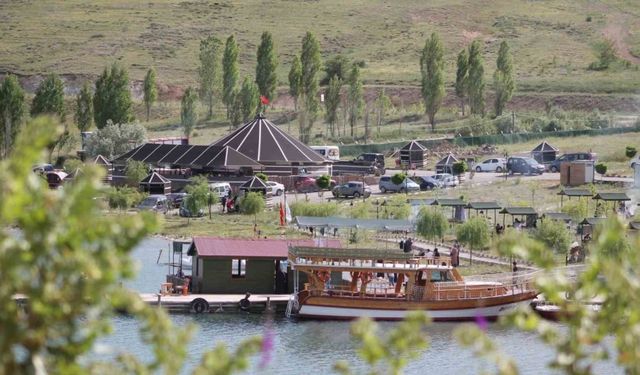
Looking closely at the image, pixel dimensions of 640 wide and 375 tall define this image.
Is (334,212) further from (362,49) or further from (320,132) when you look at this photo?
(362,49)

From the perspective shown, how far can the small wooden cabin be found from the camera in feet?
140

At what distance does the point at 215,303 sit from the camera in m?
40.6

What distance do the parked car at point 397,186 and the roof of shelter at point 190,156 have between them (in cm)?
767

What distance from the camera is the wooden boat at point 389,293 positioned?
133 feet

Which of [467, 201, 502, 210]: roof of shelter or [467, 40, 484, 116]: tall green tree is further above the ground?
[467, 40, 484, 116]: tall green tree

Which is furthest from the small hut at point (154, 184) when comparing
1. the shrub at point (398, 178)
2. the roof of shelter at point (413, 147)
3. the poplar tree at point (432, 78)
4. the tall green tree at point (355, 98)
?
the poplar tree at point (432, 78)

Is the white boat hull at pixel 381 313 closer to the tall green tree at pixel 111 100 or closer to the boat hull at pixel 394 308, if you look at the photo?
the boat hull at pixel 394 308

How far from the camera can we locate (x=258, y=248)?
43.5 meters

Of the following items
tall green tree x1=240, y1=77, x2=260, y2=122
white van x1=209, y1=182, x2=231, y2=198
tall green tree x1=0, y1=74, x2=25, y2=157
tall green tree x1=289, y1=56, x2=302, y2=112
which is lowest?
white van x1=209, y1=182, x2=231, y2=198

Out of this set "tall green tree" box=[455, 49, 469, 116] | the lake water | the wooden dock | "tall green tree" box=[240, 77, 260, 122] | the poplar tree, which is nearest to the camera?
the lake water

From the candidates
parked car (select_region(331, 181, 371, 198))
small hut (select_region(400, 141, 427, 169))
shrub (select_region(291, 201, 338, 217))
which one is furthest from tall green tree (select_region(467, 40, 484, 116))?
shrub (select_region(291, 201, 338, 217))

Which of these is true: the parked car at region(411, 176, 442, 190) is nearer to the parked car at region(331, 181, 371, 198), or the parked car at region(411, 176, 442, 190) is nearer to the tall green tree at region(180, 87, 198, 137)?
the parked car at region(331, 181, 371, 198)

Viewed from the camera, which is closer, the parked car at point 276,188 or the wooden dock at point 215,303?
the wooden dock at point 215,303

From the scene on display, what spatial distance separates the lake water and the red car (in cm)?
3708
